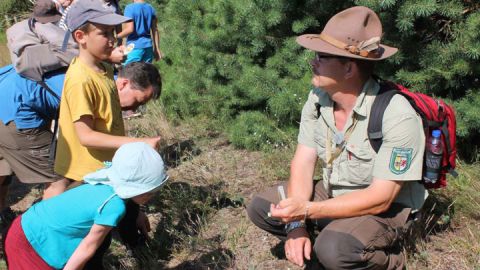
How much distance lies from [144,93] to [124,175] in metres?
1.03

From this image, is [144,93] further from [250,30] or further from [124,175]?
[250,30]

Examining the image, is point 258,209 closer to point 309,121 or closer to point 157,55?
point 309,121

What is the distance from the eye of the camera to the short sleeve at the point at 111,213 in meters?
2.53

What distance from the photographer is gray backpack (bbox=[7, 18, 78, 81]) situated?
343 cm

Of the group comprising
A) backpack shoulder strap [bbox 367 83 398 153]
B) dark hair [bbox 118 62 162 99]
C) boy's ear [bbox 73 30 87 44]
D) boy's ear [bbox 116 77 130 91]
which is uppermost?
boy's ear [bbox 73 30 87 44]

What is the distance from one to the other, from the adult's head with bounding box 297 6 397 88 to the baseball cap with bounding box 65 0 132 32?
105 centimetres

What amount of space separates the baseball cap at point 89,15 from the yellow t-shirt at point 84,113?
0.71 ft

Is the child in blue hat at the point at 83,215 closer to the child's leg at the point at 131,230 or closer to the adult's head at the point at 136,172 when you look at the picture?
the adult's head at the point at 136,172

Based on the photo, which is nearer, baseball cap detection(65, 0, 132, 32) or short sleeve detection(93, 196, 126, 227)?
short sleeve detection(93, 196, 126, 227)

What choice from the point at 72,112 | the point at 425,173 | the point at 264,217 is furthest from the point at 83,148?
the point at 425,173

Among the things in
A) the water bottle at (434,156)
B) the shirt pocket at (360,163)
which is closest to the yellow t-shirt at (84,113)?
the shirt pocket at (360,163)

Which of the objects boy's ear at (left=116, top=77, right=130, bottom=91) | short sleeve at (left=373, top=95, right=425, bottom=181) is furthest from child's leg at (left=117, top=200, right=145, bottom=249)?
short sleeve at (left=373, top=95, right=425, bottom=181)

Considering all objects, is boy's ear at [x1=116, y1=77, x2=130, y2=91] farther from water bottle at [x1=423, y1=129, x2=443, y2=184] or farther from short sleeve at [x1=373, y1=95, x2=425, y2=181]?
water bottle at [x1=423, y1=129, x2=443, y2=184]

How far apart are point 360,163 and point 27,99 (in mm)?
2144
